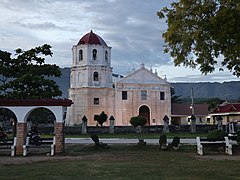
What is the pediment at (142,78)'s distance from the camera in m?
52.7

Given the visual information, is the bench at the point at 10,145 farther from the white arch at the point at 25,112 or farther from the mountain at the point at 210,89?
the mountain at the point at 210,89

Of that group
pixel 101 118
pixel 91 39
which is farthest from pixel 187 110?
pixel 91 39

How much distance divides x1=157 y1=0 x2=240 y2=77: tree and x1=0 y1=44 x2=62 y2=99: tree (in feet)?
35.6

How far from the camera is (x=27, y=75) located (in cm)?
2038

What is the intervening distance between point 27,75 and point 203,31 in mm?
12564

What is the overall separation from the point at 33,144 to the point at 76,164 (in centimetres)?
469

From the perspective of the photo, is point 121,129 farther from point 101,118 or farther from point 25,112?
point 25,112

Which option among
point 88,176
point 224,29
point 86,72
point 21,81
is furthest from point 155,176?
point 86,72

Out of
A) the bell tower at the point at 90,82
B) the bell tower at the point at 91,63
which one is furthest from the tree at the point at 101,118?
the bell tower at the point at 91,63

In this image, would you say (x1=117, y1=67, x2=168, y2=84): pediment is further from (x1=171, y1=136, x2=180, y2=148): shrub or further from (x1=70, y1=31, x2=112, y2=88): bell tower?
(x1=171, y1=136, x2=180, y2=148): shrub

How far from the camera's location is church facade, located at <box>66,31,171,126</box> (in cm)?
5088

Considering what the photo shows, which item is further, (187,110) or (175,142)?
(187,110)

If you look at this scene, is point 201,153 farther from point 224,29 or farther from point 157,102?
point 157,102

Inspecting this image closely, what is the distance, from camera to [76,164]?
38.1 feet
